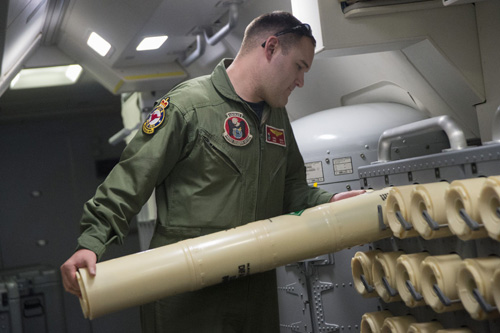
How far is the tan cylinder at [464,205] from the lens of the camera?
2.06 m

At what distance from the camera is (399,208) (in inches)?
97.1

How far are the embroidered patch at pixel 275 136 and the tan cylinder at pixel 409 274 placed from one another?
81 centimetres

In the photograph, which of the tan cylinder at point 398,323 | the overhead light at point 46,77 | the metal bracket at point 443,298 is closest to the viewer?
the metal bracket at point 443,298

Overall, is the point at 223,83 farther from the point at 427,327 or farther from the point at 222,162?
the point at 427,327

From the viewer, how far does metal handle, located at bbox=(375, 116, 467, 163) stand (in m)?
2.42

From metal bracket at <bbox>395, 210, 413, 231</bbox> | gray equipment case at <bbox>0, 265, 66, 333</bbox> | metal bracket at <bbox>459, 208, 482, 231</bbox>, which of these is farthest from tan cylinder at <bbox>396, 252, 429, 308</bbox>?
gray equipment case at <bbox>0, 265, 66, 333</bbox>

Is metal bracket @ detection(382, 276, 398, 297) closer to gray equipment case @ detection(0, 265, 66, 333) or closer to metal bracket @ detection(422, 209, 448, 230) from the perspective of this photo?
metal bracket @ detection(422, 209, 448, 230)

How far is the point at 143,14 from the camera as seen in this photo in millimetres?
5008

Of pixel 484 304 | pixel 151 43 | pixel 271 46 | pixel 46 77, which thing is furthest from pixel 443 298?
pixel 46 77

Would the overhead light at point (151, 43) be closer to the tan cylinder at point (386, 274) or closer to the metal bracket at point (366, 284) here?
the metal bracket at point (366, 284)

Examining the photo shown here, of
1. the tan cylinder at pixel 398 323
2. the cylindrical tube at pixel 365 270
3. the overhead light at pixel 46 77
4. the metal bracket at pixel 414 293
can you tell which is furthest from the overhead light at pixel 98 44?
the metal bracket at pixel 414 293

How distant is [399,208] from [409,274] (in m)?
0.25

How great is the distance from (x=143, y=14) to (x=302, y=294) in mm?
2442

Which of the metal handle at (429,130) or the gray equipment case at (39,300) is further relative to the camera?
the gray equipment case at (39,300)
